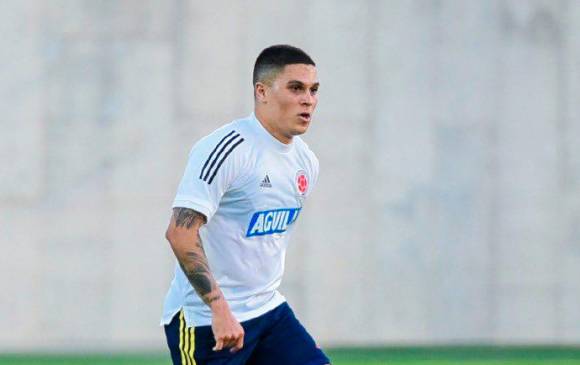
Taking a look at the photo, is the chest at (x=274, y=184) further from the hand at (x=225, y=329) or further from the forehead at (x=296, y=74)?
→ the hand at (x=225, y=329)

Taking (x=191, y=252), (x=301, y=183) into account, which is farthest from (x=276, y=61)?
(x=191, y=252)

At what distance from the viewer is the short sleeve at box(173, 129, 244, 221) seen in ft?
16.9

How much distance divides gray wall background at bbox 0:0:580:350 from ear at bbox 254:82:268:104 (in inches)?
180

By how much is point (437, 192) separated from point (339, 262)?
0.99 metres

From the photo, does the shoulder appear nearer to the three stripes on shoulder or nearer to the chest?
the three stripes on shoulder

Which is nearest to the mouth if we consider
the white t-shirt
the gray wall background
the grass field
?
the white t-shirt

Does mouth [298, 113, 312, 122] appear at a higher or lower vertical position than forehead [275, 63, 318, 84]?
lower

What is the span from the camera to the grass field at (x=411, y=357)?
32.4 ft

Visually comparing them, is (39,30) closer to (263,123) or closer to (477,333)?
(477,333)

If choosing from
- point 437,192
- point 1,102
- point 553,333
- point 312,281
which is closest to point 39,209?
point 1,102

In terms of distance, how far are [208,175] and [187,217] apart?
20cm

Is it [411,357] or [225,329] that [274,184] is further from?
[411,357]

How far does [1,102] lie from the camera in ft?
34.1

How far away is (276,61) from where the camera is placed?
571cm
